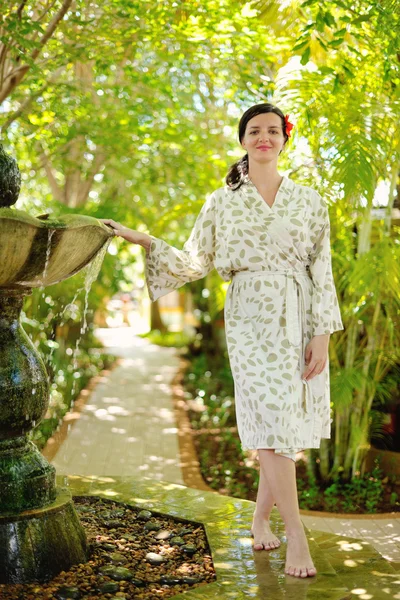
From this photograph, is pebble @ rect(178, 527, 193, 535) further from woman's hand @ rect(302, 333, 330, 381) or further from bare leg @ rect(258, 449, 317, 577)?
woman's hand @ rect(302, 333, 330, 381)

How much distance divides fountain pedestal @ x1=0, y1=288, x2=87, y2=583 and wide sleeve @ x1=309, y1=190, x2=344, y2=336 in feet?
4.07

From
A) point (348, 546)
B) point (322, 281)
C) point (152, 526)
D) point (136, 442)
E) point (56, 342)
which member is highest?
point (322, 281)

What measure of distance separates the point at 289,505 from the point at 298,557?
0.21 meters

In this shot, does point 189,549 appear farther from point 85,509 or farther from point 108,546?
point 85,509

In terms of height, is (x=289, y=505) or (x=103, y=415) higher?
(x=289, y=505)

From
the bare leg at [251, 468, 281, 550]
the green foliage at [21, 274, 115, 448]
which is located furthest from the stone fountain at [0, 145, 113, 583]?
the green foliage at [21, 274, 115, 448]

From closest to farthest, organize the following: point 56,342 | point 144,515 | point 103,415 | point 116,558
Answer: point 116,558 → point 144,515 → point 103,415 → point 56,342

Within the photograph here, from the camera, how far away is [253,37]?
6.00 meters

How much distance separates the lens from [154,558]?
3297 mm

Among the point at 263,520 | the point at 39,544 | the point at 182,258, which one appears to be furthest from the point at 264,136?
the point at 39,544

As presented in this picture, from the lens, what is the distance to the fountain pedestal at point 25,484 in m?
3.10

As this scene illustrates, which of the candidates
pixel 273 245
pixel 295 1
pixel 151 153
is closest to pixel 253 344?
pixel 273 245

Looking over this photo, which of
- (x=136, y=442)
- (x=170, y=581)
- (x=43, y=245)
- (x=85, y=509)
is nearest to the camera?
(x=43, y=245)

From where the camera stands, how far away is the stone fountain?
299cm
